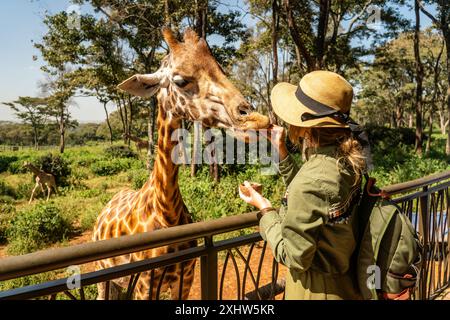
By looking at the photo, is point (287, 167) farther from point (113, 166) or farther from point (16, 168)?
point (16, 168)

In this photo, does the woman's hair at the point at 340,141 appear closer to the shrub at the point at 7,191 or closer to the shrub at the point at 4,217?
the shrub at the point at 4,217

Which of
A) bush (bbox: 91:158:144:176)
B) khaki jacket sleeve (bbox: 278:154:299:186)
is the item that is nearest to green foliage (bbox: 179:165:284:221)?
khaki jacket sleeve (bbox: 278:154:299:186)

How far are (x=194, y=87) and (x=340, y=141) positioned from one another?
143 centimetres

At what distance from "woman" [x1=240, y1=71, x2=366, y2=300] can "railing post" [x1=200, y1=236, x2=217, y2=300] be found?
418 mm

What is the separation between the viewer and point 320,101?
162 centimetres

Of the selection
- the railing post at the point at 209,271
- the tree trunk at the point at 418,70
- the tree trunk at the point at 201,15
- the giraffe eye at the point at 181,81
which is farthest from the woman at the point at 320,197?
the tree trunk at the point at 418,70

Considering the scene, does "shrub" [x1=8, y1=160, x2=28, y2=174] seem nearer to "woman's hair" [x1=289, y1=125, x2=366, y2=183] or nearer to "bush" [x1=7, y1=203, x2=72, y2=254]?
"bush" [x1=7, y1=203, x2=72, y2=254]

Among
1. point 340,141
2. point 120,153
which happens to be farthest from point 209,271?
point 120,153

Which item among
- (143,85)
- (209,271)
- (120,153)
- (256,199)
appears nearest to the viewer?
(256,199)

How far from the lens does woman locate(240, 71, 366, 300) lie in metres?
1.47

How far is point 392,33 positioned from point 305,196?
66.9ft

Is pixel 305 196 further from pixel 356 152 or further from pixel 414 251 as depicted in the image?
pixel 414 251

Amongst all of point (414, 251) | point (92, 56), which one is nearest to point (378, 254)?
point (414, 251)
